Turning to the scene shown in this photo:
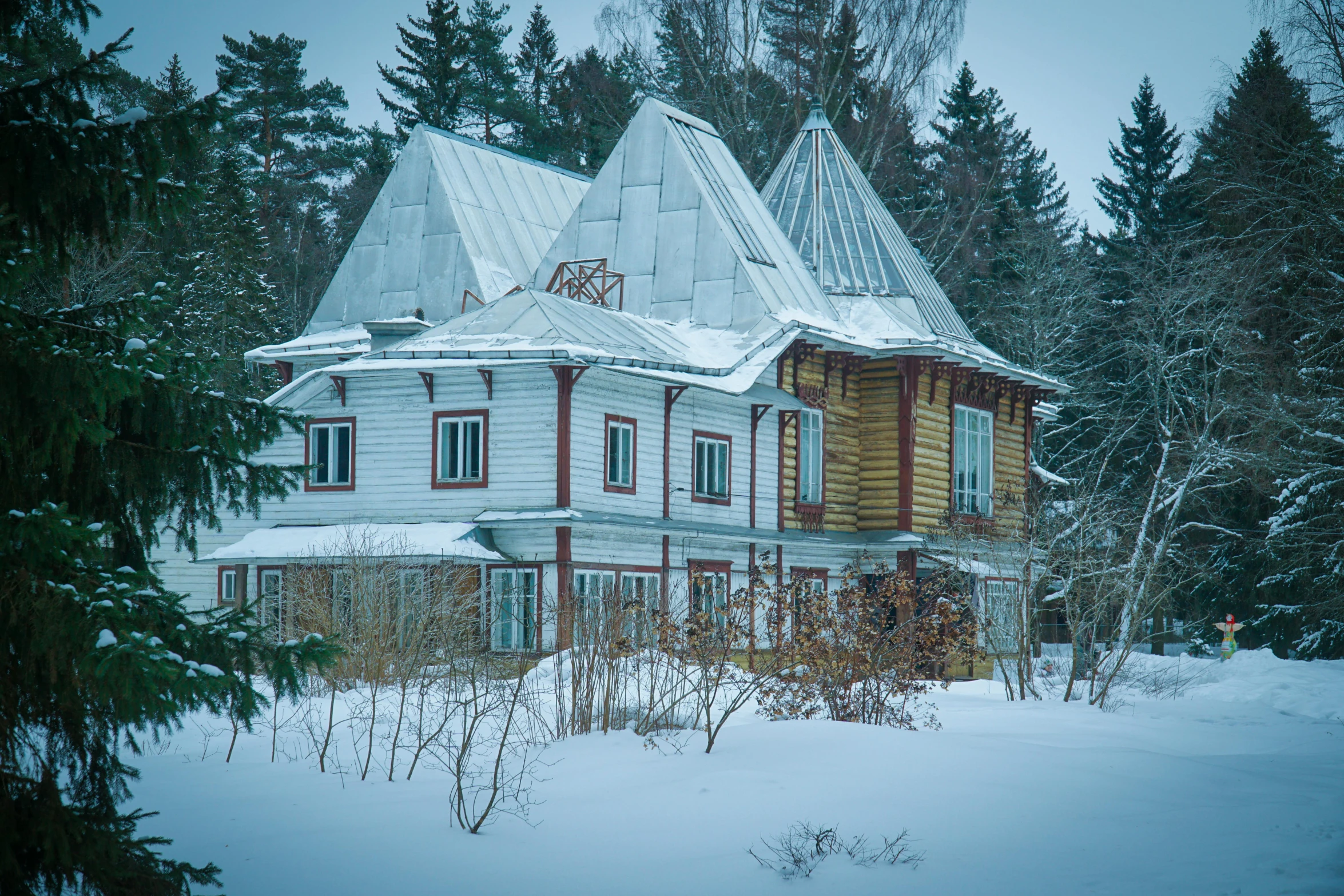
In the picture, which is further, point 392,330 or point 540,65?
point 540,65

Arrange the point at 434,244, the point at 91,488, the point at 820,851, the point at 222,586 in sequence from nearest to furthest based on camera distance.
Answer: the point at 91,488, the point at 820,851, the point at 222,586, the point at 434,244

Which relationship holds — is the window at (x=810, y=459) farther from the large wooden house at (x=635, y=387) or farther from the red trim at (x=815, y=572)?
the red trim at (x=815, y=572)

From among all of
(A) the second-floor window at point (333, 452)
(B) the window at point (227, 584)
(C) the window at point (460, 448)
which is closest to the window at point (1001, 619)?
(C) the window at point (460, 448)

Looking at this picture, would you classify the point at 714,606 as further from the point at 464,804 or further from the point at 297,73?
the point at 297,73

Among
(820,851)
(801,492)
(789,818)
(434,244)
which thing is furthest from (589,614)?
(434,244)

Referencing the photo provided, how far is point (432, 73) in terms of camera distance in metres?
45.1

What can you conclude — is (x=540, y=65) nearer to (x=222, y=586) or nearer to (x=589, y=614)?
(x=222, y=586)

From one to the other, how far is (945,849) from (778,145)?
105ft

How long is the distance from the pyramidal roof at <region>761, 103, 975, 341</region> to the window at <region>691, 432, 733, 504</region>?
6.07 m

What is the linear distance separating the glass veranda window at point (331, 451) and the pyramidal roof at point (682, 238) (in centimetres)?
648

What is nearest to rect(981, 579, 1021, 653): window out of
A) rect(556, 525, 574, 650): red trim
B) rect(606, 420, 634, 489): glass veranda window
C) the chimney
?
rect(606, 420, 634, 489): glass veranda window

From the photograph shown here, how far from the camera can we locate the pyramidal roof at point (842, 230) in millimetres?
28016

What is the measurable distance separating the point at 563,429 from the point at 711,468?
3.92 metres

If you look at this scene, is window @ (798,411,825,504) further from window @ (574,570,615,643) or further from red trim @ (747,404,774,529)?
window @ (574,570,615,643)
